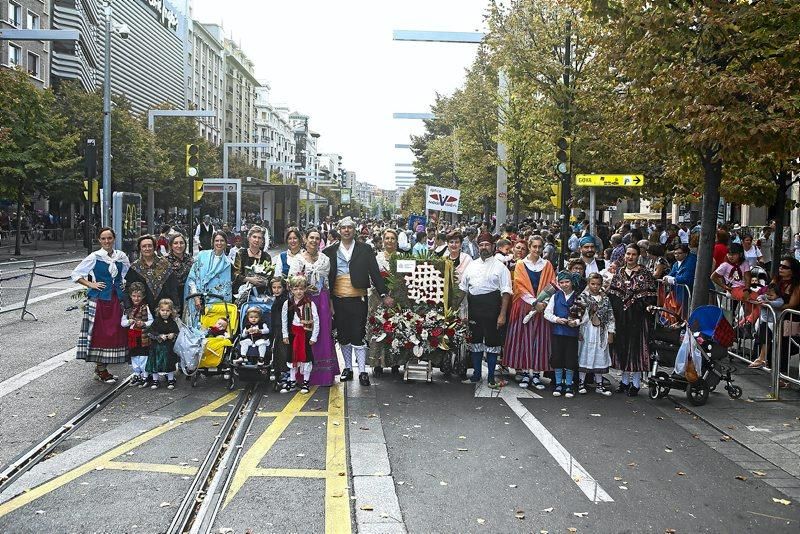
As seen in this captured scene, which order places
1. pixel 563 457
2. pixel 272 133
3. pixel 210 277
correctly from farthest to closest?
pixel 272 133 → pixel 210 277 → pixel 563 457

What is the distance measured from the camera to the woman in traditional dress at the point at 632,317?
989cm

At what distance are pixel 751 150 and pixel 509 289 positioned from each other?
353 cm

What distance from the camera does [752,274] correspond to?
13211mm

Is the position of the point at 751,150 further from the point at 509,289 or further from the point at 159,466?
the point at 159,466

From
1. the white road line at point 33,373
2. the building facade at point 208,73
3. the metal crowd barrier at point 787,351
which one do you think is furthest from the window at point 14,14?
the metal crowd barrier at point 787,351

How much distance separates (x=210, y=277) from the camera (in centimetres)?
1036

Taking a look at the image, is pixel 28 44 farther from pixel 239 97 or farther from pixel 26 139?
pixel 239 97

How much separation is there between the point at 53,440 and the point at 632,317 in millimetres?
6350

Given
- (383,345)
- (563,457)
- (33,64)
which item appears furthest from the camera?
(33,64)

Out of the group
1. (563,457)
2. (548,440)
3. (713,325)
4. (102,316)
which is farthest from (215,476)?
(713,325)

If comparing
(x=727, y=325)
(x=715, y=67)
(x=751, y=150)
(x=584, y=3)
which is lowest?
(x=727, y=325)

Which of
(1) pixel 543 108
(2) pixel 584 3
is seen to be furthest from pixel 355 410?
(1) pixel 543 108

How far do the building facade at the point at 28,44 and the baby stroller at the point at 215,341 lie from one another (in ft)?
119

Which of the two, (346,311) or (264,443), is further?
(346,311)
